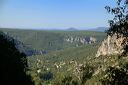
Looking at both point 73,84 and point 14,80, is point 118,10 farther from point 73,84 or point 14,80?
point 73,84

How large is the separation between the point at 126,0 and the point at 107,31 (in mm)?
2490

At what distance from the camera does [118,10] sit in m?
24.1

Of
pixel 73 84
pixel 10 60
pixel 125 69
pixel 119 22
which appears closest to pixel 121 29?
pixel 119 22

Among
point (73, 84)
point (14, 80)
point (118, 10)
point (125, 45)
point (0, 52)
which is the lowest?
point (73, 84)

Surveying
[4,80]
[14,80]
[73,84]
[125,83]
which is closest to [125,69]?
[125,83]

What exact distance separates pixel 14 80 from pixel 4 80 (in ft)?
18.6

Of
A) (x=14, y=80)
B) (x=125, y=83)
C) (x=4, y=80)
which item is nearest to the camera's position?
(x=125, y=83)

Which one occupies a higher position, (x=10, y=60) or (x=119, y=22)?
(x=119, y=22)

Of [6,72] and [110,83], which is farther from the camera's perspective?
[6,72]

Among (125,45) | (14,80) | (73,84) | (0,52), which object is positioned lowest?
(73,84)

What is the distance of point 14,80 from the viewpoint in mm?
58094

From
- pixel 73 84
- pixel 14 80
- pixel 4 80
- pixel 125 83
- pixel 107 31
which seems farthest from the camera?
pixel 73 84

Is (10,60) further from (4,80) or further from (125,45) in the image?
(125,45)

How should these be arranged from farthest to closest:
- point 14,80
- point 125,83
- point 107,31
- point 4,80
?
1. point 14,80
2. point 4,80
3. point 107,31
4. point 125,83
